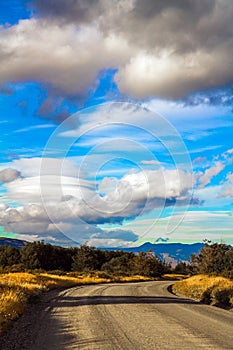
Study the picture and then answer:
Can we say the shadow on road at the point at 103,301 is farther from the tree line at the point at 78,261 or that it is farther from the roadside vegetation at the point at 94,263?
the tree line at the point at 78,261

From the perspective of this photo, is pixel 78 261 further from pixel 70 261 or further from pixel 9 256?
pixel 9 256

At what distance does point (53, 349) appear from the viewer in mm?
9328

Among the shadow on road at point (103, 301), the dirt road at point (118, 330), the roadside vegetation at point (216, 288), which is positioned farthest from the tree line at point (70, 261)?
the dirt road at point (118, 330)

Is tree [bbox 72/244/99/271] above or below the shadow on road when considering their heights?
above

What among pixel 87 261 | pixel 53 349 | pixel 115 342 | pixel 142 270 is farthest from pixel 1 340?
pixel 87 261

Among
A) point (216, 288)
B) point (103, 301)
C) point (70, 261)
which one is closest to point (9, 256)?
point (70, 261)

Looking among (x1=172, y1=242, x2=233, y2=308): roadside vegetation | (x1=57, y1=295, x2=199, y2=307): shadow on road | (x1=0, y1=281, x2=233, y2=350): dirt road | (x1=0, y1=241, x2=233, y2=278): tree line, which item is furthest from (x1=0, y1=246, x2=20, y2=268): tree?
(x1=0, y1=281, x2=233, y2=350): dirt road

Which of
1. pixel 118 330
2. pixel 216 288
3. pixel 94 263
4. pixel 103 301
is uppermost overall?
pixel 94 263

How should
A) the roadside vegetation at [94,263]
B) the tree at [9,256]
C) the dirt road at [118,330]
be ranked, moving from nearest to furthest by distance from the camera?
the dirt road at [118,330] < the roadside vegetation at [94,263] < the tree at [9,256]

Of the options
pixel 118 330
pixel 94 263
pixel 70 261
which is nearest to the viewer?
pixel 118 330

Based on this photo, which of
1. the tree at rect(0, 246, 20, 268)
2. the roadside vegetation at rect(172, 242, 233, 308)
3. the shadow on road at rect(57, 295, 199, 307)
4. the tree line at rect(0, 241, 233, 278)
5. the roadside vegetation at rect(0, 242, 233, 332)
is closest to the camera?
the shadow on road at rect(57, 295, 199, 307)

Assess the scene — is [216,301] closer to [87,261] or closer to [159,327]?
[159,327]

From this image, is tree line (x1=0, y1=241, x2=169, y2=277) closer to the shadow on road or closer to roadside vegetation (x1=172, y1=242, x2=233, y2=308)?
roadside vegetation (x1=172, y1=242, x2=233, y2=308)

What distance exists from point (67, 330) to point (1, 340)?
6.59 feet
